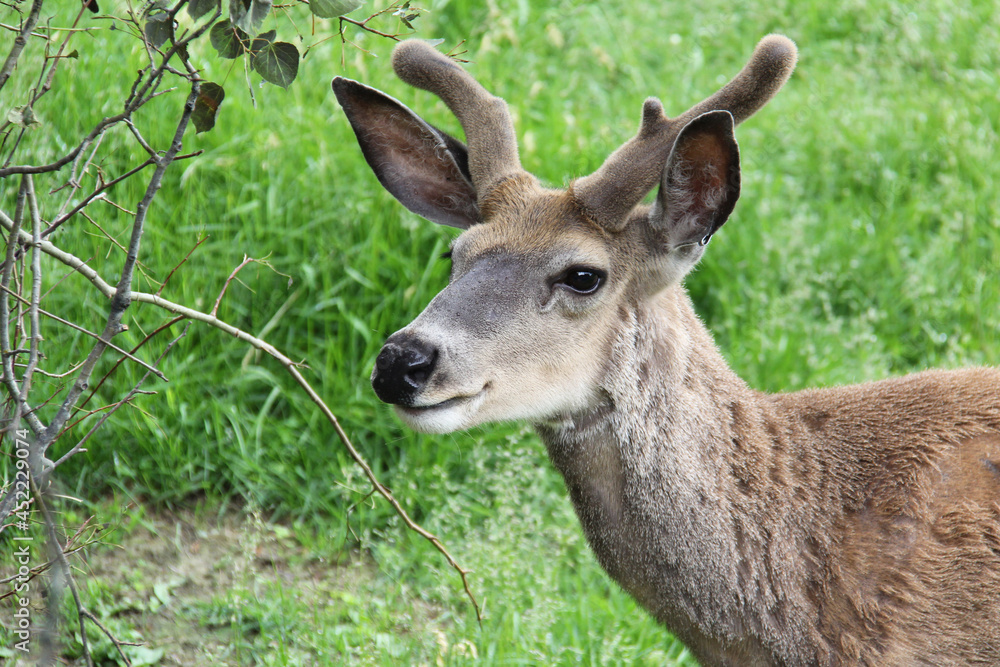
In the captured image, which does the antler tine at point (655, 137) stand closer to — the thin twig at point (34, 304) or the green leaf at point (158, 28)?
the green leaf at point (158, 28)

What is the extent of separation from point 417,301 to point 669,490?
2.12 m

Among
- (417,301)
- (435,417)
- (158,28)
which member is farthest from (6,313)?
(417,301)

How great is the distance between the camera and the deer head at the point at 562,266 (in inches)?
119

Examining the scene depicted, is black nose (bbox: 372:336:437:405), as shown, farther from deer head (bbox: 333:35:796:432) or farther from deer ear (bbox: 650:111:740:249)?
deer ear (bbox: 650:111:740:249)

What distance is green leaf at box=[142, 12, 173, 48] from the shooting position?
2812 millimetres

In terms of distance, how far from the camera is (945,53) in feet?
25.6

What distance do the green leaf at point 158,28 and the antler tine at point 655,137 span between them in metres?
1.26

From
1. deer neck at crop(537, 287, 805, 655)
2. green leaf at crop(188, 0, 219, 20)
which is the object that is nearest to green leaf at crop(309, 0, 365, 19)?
green leaf at crop(188, 0, 219, 20)

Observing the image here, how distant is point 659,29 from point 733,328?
2.97 m

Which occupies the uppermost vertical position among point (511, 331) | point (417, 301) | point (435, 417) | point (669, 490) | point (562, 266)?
point (562, 266)

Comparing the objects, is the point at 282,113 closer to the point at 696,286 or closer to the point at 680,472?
the point at 696,286

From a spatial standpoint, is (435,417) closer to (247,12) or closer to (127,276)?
(127,276)

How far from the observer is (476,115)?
3658mm

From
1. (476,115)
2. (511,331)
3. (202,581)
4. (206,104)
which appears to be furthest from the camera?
(202,581)
